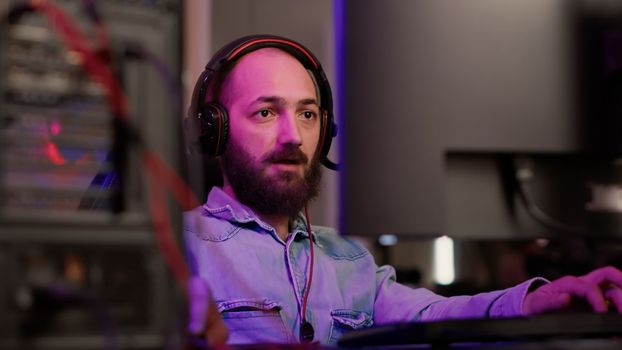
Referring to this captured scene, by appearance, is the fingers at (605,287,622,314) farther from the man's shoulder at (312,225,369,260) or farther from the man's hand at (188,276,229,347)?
the man's hand at (188,276,229,347)

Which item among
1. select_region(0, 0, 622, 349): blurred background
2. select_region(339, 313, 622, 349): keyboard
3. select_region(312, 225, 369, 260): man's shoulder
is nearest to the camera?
select_region(0, 0, 622, 349): blurred background

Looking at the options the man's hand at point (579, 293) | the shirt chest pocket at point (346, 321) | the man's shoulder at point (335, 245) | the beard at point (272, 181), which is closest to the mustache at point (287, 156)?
the beard at point (272, 181)

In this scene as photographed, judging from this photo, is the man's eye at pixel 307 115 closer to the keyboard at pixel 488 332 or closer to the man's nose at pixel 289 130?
the man's nose at pixel 289 130

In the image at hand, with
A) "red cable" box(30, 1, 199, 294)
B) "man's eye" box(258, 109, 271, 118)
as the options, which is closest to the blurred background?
"red cable" box(30, 1, 199, 294)

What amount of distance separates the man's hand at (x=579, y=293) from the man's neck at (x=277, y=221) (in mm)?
345

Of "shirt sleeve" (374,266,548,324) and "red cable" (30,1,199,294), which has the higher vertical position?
"red cable" (30,1,199,294)

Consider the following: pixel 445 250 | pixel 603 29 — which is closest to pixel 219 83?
pixel 445 250

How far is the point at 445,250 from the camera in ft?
3.07

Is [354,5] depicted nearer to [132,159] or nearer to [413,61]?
[413,61]

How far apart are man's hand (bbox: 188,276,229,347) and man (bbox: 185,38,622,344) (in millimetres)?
258

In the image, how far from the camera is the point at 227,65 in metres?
0.95

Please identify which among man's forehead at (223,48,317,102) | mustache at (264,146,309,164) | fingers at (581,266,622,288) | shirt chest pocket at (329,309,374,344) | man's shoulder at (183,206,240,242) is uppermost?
man's forehead at (223,48,317,102)

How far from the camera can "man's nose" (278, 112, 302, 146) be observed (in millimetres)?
905

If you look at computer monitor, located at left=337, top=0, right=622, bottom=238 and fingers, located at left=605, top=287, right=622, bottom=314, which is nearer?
computer monitor, located at left=337, top=0, right=622, bottom=238
